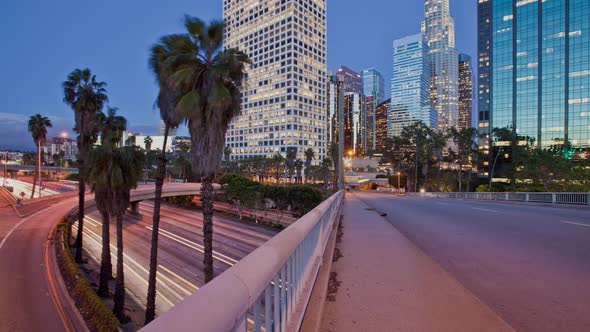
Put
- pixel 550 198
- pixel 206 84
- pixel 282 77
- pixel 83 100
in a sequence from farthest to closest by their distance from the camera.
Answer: pixel 282 77
pixel 83 100
pixel 550 198
pixel 206 84

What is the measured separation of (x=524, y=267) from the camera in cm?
536

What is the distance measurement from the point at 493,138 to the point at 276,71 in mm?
93518

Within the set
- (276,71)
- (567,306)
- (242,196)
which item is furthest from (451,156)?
(276,71)

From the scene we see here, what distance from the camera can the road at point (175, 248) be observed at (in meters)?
25.7

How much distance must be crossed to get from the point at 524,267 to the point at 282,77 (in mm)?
137896

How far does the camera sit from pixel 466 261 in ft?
19.6

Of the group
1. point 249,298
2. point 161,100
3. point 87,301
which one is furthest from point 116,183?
point 249,298

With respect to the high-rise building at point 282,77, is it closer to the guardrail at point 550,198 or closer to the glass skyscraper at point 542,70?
the glass skyscraper at point 542,70

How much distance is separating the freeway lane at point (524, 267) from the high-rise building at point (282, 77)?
123 m

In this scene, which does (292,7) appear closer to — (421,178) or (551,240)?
(421,178)

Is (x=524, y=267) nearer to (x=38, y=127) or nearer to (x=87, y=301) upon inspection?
(x=87, y=301)

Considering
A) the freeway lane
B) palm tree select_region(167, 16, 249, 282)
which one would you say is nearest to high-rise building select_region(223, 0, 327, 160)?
palm tree select_region(167, 16, 249, 282)

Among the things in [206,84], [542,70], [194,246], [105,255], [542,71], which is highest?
[542,70]

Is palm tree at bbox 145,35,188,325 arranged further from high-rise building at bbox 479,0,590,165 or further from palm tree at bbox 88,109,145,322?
high-rise building at bbox 479,0,590,165
